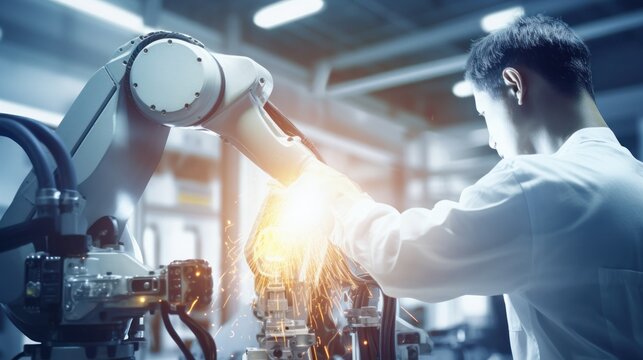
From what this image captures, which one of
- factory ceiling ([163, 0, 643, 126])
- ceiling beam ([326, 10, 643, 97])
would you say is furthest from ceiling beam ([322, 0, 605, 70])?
ceiling beam ([326, 10, 643, 97])

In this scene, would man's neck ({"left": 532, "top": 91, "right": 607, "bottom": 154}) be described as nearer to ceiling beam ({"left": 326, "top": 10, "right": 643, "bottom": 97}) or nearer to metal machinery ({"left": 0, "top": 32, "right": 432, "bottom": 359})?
metal machinery ({"left": 0, "top": 32, "right": 432, "bottom": 359})

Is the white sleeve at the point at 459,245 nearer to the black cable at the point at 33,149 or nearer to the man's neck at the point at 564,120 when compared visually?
the man's neck at the point at 564,120

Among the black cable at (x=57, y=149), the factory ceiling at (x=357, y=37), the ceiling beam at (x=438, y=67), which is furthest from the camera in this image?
the ceiling beam at (x=438, y=67)

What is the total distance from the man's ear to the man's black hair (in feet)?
0.11

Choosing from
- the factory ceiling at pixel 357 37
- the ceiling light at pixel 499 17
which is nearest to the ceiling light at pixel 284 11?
the factory ceiling at pixel 357 37

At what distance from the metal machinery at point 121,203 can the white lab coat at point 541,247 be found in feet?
1.22

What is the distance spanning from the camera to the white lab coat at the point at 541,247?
1.43 meters

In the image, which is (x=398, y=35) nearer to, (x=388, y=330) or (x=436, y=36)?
(x=436, y=36)

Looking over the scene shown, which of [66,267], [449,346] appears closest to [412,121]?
[449,346]

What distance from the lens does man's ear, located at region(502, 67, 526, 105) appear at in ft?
5.92

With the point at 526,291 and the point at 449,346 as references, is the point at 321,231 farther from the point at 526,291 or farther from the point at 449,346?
the point at 449,346

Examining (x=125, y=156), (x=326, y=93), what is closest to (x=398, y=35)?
(x=326, y=93)

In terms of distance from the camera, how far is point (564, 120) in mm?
1776

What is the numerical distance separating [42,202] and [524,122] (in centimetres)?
137
